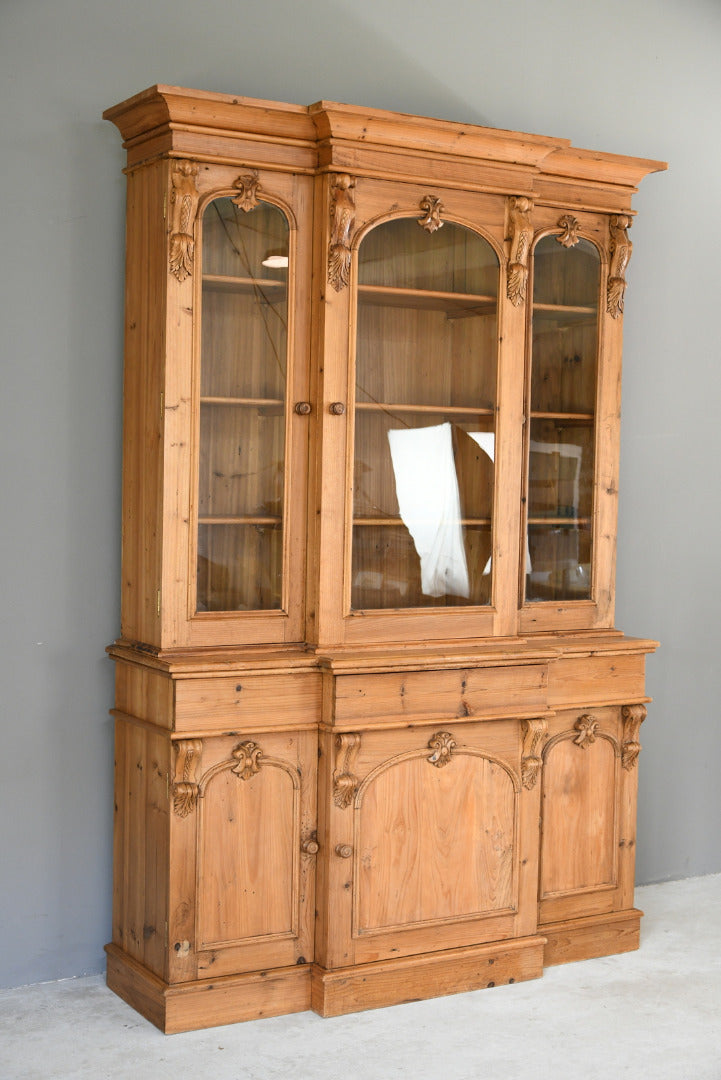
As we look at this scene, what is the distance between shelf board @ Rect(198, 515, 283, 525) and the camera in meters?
3.25

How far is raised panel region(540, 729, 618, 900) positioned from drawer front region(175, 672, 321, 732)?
0.89 m

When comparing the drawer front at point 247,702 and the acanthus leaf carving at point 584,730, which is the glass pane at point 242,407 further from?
the acanthus leaf carving at point 584,730

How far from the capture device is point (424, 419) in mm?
3514

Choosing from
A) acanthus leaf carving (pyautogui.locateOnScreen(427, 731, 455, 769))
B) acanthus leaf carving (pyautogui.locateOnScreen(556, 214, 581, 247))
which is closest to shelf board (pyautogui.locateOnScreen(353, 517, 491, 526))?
acanthus leaf carving (pyautogui.locateOnScreen(427, 731, 455, 769))

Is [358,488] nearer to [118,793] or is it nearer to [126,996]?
[118,793]

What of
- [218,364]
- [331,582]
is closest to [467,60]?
[218,364]

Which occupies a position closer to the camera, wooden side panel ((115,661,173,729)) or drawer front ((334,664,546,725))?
wooden side panel ((115,661,173,729))

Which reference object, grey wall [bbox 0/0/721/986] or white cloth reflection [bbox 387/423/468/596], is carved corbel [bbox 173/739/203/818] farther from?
white cloth reflection [bbox 387/423/468/596]

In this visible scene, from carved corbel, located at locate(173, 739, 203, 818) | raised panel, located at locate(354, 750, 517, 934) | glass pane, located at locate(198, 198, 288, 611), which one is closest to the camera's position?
carved corbel, located at locate(173, 739, 203, 818)

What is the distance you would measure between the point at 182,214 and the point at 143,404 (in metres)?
0.53

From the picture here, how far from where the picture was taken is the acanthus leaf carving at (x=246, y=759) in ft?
10.6

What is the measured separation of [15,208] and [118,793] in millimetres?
1700

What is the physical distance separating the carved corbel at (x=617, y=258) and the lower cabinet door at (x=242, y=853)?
1.74 metres

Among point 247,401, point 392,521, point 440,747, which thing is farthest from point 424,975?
point 247,401
